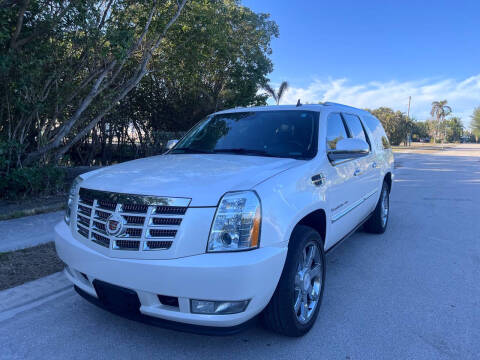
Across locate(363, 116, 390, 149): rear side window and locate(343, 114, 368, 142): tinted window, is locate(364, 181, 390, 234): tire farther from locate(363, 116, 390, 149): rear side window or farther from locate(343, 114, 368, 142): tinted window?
locate(343, 114, 368, 142): tinted window

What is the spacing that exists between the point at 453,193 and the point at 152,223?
10386mm

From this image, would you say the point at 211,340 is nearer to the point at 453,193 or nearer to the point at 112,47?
the point at 112,47

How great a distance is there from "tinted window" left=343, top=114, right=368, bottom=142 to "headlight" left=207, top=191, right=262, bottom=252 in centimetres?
264

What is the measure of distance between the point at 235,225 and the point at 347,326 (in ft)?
4.95

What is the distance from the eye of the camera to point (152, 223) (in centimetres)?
235

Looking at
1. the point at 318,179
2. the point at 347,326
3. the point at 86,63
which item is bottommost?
the point at 347,326

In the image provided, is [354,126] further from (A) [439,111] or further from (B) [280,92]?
(A) [439,111]

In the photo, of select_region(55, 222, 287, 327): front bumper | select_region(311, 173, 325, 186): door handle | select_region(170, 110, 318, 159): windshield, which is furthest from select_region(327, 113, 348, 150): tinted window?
select_region(55, 222, 287, 327): front bumper

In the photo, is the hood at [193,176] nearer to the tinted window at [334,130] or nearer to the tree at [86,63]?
the tinted window at [334,130]

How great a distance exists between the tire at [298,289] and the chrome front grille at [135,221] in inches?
34.9

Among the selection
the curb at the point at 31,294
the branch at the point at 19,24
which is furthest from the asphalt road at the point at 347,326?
the branch at the point at 19,24

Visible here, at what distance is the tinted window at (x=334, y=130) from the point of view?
Answer: 372 cm

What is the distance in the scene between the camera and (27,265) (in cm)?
407

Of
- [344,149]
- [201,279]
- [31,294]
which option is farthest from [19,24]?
[201,279]
